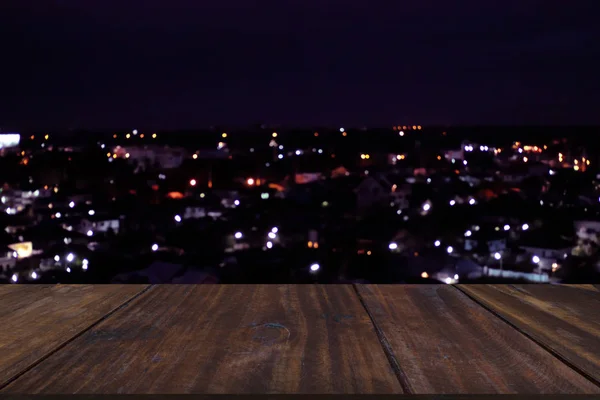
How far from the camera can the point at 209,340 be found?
82 centimetres

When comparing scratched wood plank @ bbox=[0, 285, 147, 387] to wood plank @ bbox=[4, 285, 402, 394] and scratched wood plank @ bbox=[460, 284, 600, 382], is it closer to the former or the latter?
wood plank @ bbox=[4, 285, 402, 394]

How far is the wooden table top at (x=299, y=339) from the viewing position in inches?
25.6

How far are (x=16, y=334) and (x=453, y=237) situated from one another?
48.9 feet

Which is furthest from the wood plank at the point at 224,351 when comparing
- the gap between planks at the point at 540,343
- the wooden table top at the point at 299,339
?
the gap between planks at the point at 540,343

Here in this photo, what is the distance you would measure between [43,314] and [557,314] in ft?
2.90

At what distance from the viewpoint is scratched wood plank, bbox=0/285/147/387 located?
0.77 metres

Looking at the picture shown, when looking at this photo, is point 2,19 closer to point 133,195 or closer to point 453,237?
point 133,195

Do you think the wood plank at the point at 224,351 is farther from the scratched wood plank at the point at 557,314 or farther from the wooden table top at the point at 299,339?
the scratched wood plank at the point at 557,314

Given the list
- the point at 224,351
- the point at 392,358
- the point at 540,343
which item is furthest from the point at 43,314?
the point at 540,343

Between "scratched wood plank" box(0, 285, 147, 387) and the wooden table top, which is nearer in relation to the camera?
the wooden table top

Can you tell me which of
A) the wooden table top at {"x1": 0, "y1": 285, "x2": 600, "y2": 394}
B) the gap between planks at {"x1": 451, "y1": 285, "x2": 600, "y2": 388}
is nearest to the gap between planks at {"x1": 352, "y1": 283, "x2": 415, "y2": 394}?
the wooden table top at {"x1": 0, "y1": 285, "x2": 600, "y2": 394}

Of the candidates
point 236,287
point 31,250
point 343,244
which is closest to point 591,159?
point 343,244

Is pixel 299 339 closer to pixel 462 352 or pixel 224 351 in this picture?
pixel 224 351

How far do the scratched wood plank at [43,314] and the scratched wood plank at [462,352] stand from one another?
1.52 feet
